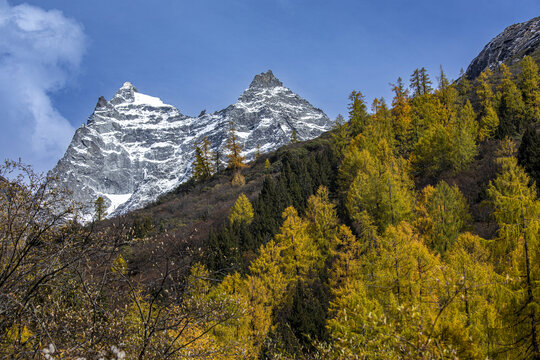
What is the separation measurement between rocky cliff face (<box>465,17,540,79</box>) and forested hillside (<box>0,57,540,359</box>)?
157 ft

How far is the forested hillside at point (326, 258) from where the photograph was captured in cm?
477

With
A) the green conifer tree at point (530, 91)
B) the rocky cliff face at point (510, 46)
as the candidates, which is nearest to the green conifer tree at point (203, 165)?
the green conifer tree at point (530, 91)

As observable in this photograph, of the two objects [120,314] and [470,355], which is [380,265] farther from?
[120,314]

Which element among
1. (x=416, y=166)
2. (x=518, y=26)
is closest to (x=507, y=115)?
(x=416, y=166)

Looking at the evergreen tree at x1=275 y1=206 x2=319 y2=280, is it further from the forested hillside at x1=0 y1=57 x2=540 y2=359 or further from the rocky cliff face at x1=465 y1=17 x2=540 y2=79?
the rocky cliff face at x1=465 y1=17 x2=540 y2=79

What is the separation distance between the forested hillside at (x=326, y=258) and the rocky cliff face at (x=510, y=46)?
1887 inches

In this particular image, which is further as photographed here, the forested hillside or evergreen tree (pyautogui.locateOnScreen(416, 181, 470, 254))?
evergreen tree (pyautogui.locateOnScreen(416, 181, 470, 254))

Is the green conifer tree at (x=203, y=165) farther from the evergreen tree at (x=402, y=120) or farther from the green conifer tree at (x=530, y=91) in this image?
the green conifer tree at (x=530, y=91)

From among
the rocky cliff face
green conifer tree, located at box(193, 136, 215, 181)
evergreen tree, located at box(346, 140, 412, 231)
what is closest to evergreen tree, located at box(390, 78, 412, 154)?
evergreen tree, located at box(346, 140, 412, 231)

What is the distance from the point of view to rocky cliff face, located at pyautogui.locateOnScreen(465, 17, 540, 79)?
304 ft

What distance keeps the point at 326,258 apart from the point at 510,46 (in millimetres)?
120333

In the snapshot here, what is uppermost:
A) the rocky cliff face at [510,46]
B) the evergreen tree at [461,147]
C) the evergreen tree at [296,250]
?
the rocky cliff face at [510,46]

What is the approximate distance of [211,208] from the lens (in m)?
47.8

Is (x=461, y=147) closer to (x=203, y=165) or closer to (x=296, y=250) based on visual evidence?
(x=296, y=250)
